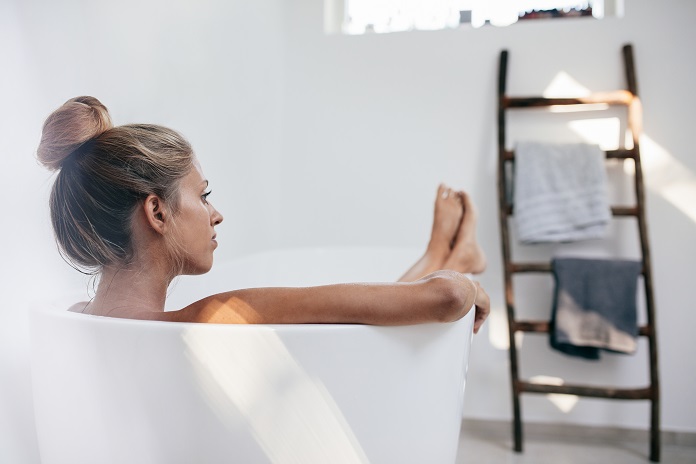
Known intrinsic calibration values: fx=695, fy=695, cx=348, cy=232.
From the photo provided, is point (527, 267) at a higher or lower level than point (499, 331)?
higher

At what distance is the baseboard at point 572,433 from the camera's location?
2.47 metres

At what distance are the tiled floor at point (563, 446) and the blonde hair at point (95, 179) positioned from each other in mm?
1608

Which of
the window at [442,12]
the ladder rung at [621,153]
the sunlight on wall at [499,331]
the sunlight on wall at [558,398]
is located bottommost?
the sunlight on wall at [558,398]

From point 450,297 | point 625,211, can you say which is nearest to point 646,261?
point 625,211

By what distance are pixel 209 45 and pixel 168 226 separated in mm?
1133

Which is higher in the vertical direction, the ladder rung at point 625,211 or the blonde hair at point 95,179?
the blonde hair at point 95,179

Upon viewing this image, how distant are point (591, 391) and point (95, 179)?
1910 millimetres

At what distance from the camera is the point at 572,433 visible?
2.53m

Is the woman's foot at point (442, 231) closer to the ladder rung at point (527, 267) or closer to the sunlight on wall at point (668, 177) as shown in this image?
the ladder rung at point (527, 267)

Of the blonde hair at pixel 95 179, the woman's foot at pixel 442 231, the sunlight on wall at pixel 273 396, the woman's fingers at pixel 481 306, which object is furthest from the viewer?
the woman's foot at pixel 442 231

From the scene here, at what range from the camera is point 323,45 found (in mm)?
2762

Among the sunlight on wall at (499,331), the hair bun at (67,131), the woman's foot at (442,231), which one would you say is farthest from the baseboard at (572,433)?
the hair bun at (67,131)

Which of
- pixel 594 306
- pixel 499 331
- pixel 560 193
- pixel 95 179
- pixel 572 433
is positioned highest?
pixel 95 179

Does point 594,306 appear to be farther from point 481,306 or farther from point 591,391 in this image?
point 481,306
